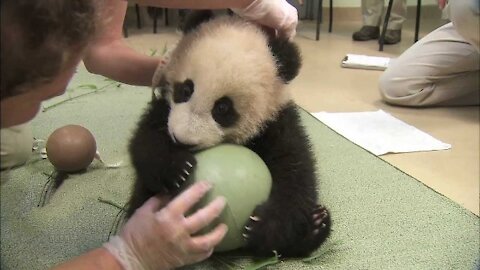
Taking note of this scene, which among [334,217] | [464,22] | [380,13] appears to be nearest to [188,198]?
[334,217]

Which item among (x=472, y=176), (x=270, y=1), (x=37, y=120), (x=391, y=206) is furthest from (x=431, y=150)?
(x=37, y=120)

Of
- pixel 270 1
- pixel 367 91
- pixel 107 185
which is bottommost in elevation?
pixel 367 91

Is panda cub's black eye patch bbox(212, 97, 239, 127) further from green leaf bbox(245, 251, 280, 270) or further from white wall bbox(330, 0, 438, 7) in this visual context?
white wall bbox(330, 0, 438, 7)

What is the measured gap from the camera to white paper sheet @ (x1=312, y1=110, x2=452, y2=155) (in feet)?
4.78

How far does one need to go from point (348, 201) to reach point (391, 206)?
0.09 metres

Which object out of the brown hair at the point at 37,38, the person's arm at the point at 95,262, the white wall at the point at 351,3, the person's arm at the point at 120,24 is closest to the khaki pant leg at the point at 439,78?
the person's arm at the point at 120,24

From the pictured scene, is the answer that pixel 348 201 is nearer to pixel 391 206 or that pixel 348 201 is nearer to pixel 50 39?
pixel 391 206

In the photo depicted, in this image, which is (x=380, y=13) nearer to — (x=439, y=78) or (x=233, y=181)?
(x=439, y=78)

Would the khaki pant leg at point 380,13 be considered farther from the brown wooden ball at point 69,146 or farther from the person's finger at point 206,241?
the person's finger at point 206,241

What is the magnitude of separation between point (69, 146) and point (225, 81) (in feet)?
1.61

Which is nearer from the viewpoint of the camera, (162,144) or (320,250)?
(162,144)

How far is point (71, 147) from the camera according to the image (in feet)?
3.80

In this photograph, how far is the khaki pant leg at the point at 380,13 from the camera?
9.55 feet

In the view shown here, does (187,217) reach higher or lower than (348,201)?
higher
